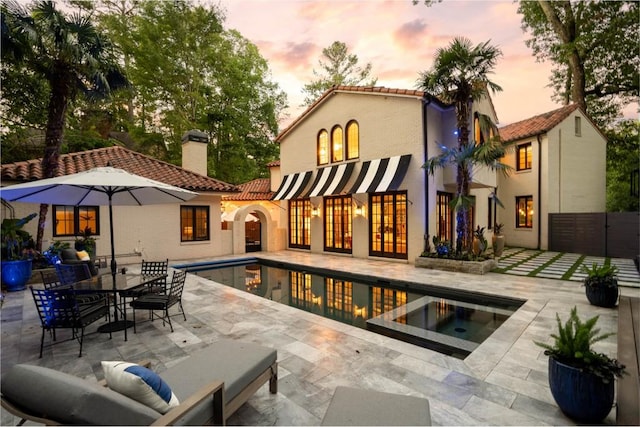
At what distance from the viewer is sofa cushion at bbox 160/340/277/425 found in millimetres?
2666

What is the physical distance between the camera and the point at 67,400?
185cm

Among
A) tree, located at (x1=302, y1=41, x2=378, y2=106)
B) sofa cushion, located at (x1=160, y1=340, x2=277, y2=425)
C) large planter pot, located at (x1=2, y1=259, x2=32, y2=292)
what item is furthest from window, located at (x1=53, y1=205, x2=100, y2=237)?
tree, located at (x1=302, y1=41, x2=378, y2=106)

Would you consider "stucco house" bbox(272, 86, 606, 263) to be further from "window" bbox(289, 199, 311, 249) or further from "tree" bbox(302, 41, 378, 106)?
"tree" bbox(302, 41, 378, 106)

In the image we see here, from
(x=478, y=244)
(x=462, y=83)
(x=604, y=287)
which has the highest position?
(x=462, y=83)

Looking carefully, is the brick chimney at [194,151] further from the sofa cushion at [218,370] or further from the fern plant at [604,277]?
the fern plant at [604,277]

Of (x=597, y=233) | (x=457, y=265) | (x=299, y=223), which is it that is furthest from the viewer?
(x=299, y=223)

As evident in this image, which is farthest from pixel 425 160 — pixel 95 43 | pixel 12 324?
pixel 12 324

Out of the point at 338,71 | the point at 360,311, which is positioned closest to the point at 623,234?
the point at 360,311

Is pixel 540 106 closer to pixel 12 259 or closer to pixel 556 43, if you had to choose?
pixel 556 43

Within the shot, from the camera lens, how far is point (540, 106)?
2534cm

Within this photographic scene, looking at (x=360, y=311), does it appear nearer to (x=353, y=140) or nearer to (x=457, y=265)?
(x=457, y=265)

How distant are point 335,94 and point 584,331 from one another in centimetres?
1566

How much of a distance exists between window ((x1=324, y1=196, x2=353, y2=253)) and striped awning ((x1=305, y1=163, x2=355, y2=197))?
1254 mm

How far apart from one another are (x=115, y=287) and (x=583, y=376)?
7030 mm
